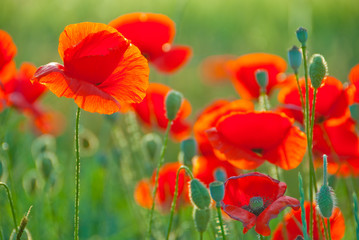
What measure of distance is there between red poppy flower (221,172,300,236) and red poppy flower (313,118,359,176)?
34 cm

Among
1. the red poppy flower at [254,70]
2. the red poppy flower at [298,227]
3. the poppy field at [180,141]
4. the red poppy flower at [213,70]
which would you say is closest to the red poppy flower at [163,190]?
the poppy field at [180,141]

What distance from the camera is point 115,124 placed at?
4.54ft

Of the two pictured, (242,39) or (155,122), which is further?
(242,39)

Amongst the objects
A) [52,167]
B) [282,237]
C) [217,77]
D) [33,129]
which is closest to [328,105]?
[282,237]

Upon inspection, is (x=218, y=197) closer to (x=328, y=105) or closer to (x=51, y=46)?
(x=328, y=105)

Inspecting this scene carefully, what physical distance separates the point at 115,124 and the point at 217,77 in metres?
1.63

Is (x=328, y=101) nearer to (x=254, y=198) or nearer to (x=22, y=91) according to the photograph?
(x=254, y=198)

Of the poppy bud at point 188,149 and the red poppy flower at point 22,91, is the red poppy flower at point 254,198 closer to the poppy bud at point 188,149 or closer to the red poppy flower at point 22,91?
the poppy bud at point 188,149

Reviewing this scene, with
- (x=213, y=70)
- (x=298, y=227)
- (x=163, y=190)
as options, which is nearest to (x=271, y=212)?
(x=298, y=227)

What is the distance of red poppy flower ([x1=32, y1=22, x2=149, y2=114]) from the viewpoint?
31.0 inches

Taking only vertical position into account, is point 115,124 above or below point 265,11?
below

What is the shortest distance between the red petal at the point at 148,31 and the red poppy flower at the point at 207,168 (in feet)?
0.93

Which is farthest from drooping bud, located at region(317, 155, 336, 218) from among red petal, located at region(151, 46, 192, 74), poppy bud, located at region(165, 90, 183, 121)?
red petal, located at region(151, 46, 192, 74)

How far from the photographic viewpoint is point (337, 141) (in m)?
1.19
